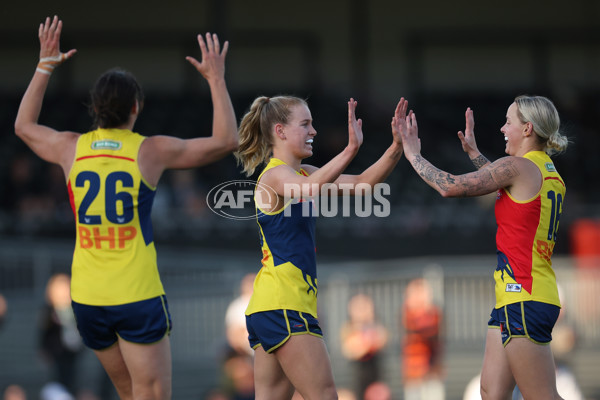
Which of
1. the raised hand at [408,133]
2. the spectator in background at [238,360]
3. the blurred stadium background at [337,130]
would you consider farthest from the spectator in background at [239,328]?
the raised hand at [408,133]

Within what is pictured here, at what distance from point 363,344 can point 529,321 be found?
6546 mm

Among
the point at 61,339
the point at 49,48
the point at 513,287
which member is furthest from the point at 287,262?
the point at 61,339

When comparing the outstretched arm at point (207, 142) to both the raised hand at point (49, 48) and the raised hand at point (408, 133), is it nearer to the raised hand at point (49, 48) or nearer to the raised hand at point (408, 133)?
the raised hand at point (49, 48)

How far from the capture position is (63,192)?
15.6 metres

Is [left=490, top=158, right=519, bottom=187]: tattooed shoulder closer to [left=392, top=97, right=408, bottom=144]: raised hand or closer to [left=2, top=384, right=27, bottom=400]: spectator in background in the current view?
[left=392, top=97, right=408, bottom=144]: raised hand

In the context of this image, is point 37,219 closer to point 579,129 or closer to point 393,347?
point 393,347

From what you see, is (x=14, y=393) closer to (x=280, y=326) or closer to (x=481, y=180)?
(x=280, y=326)

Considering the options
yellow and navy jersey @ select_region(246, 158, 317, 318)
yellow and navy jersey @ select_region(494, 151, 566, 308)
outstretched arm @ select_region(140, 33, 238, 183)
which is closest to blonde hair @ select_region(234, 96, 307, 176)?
yellow and navy jersey @ select_region(246, 158, 317, 318)

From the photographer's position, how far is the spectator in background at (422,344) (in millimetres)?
11820

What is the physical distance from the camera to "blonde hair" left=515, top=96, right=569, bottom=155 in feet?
17.0

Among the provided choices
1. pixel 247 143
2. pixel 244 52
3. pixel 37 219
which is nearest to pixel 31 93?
pixel 247 143

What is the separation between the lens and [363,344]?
37.4 feet

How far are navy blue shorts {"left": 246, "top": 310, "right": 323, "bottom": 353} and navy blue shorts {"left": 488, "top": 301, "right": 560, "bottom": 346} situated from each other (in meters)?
1.07

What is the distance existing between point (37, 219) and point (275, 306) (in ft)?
33.4
